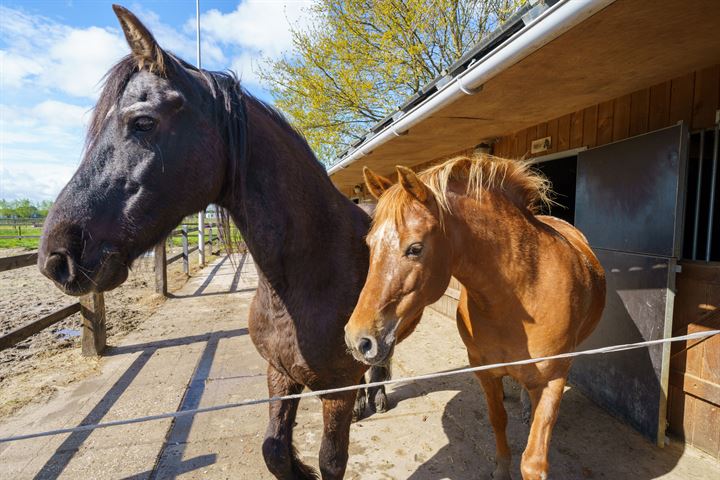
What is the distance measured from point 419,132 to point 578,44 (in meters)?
2.11

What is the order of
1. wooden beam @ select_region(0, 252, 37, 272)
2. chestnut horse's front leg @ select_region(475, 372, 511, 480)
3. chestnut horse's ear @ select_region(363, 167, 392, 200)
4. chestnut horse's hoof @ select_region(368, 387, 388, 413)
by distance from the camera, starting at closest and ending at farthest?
chestnut horse's ear @ select_region(363, 167, 392, 200)
chestnut horse's front leg @ select_region(475, 372, 511, 480)
chestnut horse's hoof @ select_region(368, 387, 388, 413)
wooden beam @ select_region(0, 252, 37, 272)

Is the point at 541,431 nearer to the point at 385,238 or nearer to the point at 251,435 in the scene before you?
the point at 385,238

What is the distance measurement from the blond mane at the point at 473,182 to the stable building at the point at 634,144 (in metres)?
0.60

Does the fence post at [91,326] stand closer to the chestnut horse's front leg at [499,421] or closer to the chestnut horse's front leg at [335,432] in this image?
the chestnut horse's front leg at [335,432]

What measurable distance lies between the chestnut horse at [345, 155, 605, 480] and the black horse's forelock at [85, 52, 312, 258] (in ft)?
2.09

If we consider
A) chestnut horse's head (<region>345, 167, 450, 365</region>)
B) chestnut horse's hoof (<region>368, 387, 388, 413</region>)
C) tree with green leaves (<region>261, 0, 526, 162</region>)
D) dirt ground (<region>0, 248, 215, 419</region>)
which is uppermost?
tree with green leaves (<region>261, 0, 526, 162</region>)

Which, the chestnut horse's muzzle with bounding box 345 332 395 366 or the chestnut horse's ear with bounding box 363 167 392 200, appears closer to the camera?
the chestnut horse's muzzle with bounding box 345 332 395 366

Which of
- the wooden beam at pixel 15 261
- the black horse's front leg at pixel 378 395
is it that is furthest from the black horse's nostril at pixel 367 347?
the wooden beam at pixel 15 261

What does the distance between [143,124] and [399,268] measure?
1.05 meters

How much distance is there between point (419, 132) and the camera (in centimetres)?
388

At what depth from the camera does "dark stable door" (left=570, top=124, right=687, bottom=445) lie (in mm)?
2488

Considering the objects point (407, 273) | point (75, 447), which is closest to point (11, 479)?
point (75, 447)

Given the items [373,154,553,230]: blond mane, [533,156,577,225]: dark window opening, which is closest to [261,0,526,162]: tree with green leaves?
[533,156,577,225]: dark window opening

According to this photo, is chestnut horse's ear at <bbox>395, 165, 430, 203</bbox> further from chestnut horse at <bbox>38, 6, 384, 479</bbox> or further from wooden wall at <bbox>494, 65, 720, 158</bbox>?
wooden wall at <bbox>494, 65, 720, 158</bbox>
